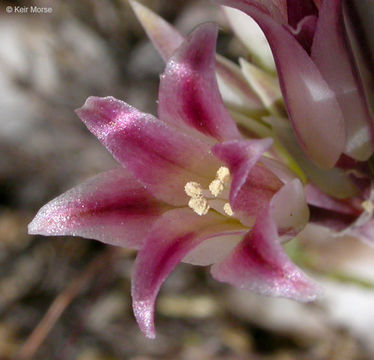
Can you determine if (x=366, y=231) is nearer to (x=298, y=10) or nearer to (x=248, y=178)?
(x=248, y=178)

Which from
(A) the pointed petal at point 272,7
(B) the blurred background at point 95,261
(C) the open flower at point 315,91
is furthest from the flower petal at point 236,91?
(B) the blurred background at point 95,261

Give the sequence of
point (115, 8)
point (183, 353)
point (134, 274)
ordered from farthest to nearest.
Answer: point (115, 8) → point (183, 353) → point (134, 274)

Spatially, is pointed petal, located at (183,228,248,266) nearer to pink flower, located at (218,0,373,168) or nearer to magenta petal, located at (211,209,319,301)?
magenta petal, located at (211,209,319,301)

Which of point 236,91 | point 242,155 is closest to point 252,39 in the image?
point 236,91

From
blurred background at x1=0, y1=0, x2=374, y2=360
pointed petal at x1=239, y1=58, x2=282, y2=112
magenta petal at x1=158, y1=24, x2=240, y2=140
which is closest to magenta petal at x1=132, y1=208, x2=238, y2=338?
magenta petal at x1=158, y1=24, x2=240, y2=140

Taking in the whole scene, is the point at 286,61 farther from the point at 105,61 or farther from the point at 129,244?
the point at 105,61

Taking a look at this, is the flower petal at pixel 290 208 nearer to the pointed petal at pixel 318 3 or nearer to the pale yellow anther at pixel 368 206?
the pale yellow anther at pixel 368 206

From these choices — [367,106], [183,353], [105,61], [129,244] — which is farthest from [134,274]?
[105,61]
